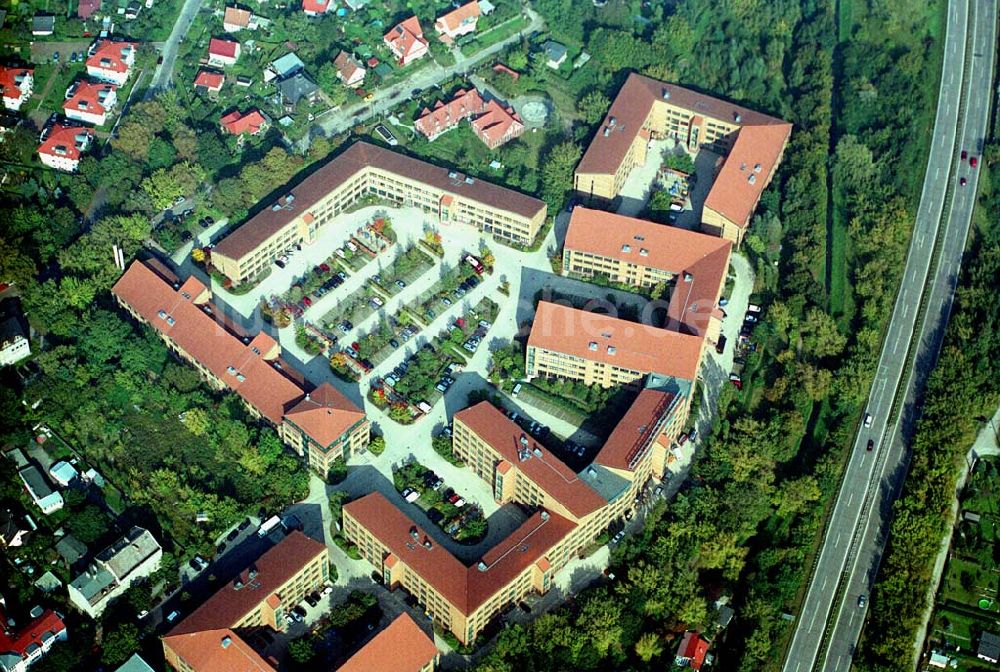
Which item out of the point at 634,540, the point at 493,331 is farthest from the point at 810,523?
the point at 493,331

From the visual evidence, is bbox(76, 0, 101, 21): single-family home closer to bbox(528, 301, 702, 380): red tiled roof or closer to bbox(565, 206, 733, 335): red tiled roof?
bbox(565, 206, 733, 335): red tiled roof

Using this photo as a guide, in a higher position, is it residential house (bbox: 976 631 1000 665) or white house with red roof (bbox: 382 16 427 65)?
white house with red roof (bbox: 382 16 427 65)

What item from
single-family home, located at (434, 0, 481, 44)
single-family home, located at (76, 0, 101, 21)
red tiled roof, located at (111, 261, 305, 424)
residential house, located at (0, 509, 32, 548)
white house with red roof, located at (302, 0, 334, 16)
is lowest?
residential house, located at (0, 509, 32, 548)

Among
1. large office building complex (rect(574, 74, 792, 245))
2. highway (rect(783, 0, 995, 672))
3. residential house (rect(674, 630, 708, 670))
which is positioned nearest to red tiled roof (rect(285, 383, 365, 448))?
residential house (rect(674, 630, 708, 670))

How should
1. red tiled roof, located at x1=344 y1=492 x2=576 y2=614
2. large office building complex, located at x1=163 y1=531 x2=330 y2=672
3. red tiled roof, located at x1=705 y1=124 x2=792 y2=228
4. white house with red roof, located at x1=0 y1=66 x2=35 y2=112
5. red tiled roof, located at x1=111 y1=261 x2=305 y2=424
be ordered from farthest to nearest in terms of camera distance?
white house with red roof, located at x1=0 y1=66 x2=35 y2=112 → red tiled roof, located at x1=705 y1=124 x2=792 y2=228 → red tiled roof, located at x1=111 y1=261 x2=305 y2=424 → red tiled roof, located at x1=344 y1=492 x2=576 y2=614 → large office building complex, located at x1=163 y1=531 x2=330 y2=672

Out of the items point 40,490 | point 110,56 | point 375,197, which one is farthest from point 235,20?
point 40,490

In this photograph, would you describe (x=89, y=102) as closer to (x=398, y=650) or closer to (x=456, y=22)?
(x=456, y=22)

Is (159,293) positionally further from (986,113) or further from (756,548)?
(986,113)
